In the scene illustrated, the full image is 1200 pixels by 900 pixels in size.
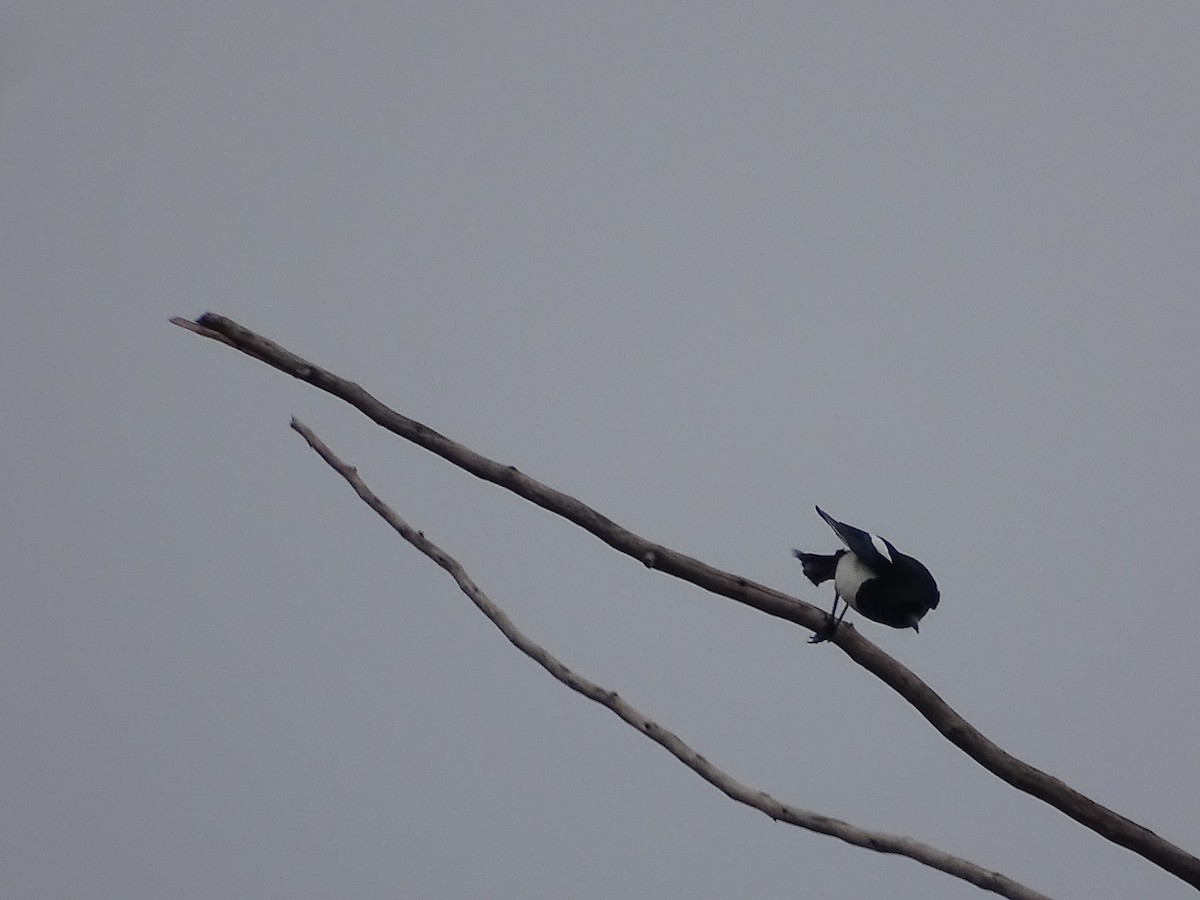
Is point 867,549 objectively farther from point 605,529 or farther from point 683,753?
point 605,529

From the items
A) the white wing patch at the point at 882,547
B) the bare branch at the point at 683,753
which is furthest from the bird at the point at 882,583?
the bare branch at the point at 683,753

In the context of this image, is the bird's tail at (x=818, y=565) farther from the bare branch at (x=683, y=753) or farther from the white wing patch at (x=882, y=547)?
the bare branch at (x=683, y=753)

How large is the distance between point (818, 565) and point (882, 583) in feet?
0.59

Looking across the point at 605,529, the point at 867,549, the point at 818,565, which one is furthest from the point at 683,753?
the point at 818,565

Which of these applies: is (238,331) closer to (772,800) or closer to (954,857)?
(772,800)

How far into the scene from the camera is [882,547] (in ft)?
5.87

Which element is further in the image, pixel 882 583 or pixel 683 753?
pixel 882 583

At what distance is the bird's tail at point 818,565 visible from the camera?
74.7 inches

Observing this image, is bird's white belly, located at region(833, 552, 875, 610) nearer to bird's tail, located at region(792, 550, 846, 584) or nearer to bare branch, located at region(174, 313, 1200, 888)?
bird's tail, located at region(792, 550, 846, 584)

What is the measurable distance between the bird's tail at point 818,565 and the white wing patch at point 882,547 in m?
0.07

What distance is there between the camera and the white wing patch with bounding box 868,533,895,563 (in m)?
1.75

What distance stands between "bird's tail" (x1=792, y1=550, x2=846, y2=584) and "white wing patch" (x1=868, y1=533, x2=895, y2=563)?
70 millimetres

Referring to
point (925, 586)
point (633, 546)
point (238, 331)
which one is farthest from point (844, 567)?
point (238, 331)

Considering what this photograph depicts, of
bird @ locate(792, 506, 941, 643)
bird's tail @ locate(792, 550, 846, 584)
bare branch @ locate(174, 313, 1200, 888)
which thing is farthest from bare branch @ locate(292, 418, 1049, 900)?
bird's tail @ locate(792, 550, 846, 584)
